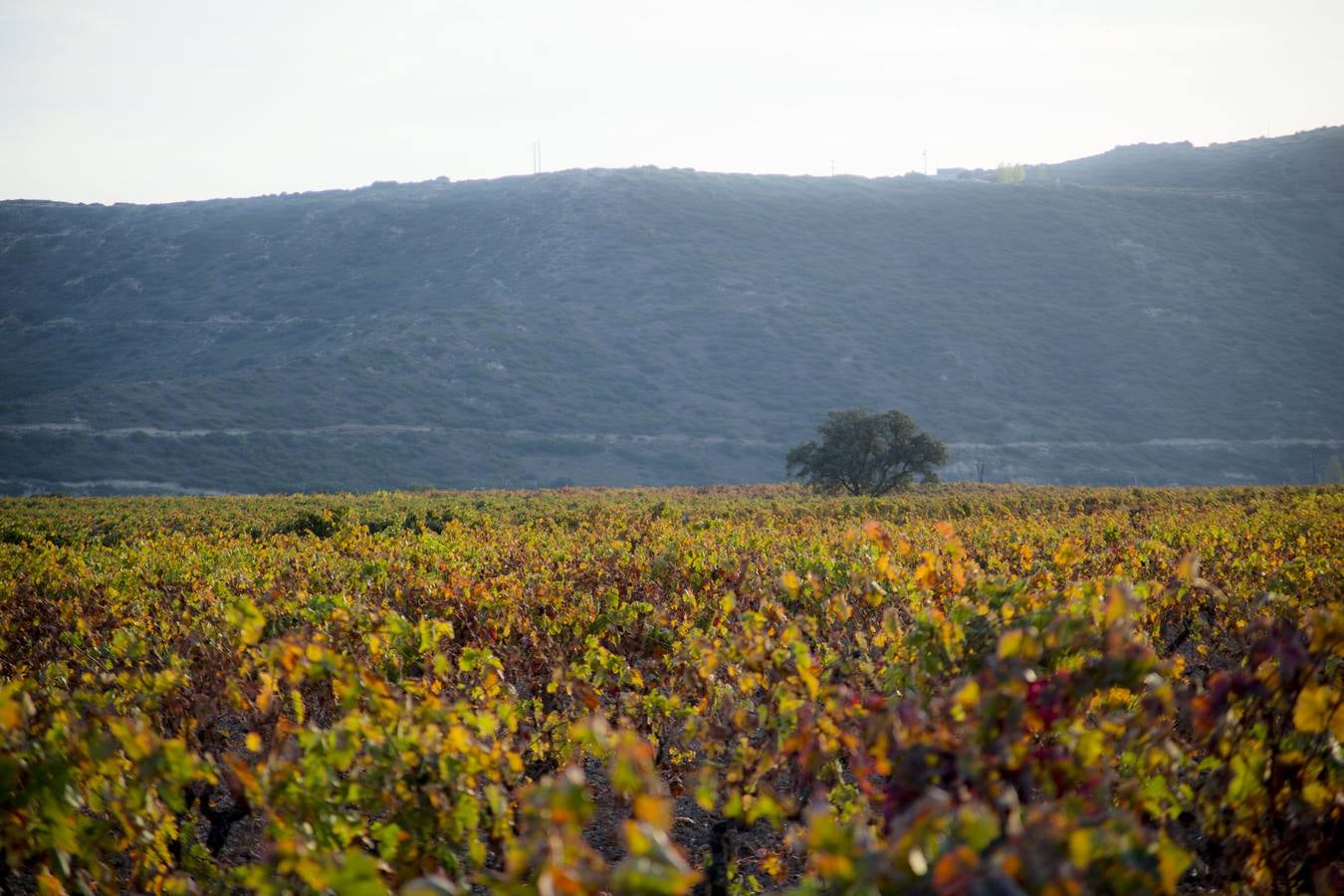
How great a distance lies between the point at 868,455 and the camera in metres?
40.4

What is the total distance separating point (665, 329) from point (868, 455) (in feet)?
190

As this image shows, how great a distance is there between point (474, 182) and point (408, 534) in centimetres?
13202

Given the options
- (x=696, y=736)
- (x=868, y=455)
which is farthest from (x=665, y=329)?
(x=696, y=736)

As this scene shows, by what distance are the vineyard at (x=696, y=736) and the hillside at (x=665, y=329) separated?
63629mm

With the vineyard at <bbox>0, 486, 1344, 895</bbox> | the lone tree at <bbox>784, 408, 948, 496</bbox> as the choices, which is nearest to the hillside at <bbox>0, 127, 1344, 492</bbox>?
the lone tree at <bbox>784, 408, 948, 496</bbox>

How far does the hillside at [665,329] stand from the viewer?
74250mm

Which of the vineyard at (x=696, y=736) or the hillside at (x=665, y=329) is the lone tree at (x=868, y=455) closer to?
the hillside at (x=665, y=329)

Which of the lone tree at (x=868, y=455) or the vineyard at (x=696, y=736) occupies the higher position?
the vineyard at (x=696, y=736)

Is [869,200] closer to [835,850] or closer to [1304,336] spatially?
[1304,336]

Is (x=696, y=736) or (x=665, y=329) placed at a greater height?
(x=696, y=736)

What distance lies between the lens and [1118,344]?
91.4 meters

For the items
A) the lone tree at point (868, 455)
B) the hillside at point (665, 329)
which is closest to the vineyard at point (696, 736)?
the lone tree at point (868, 455)

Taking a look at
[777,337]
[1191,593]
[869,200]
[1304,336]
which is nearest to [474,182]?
[869,200]

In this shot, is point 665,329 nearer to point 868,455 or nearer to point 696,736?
point 868,455
